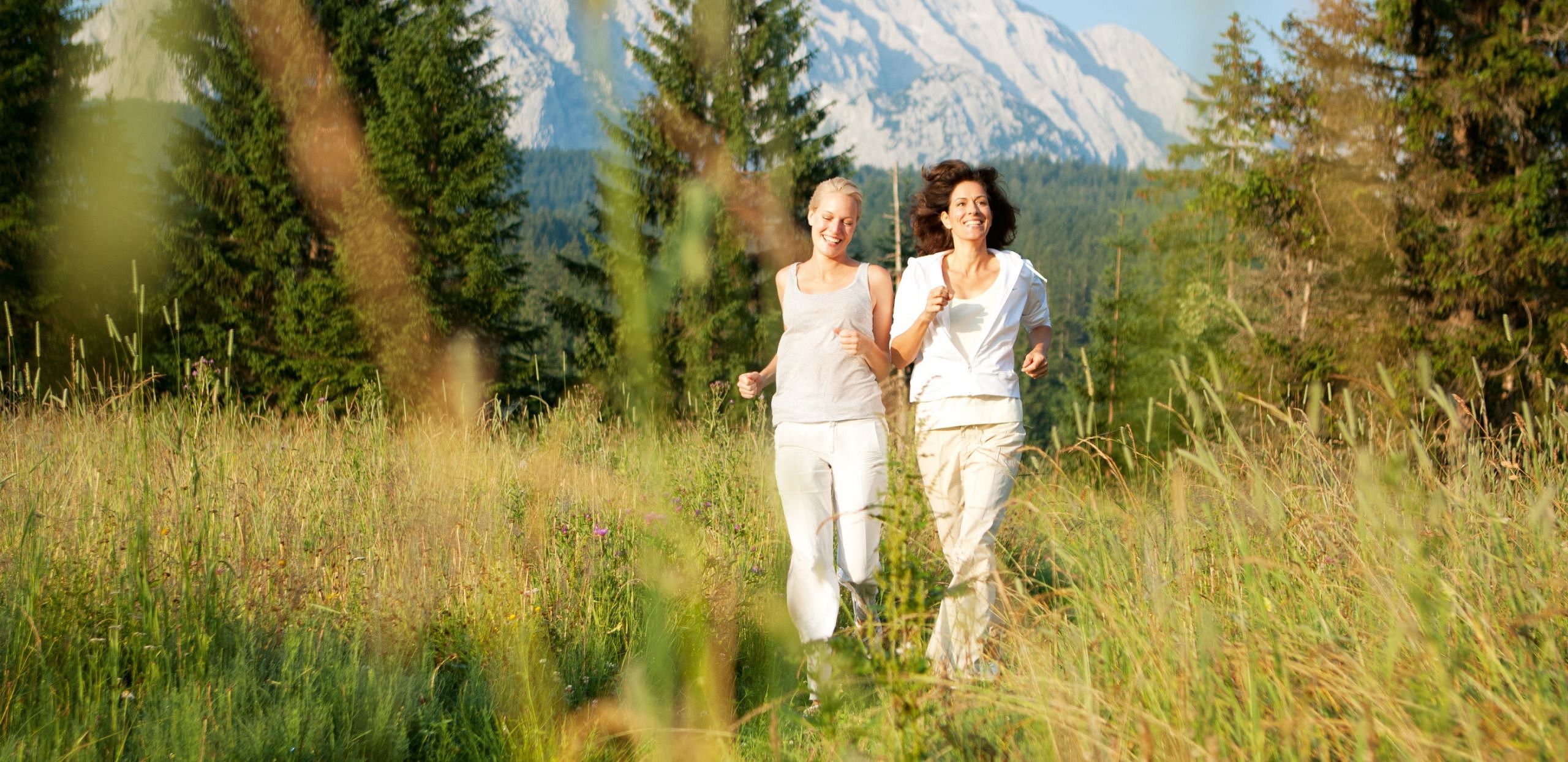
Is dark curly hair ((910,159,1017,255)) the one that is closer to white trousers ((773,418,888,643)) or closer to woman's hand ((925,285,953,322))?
woman's hand ((925,285,953,322))

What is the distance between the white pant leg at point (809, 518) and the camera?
3.54 metres

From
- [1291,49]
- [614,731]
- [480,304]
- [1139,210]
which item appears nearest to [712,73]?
[480,304]

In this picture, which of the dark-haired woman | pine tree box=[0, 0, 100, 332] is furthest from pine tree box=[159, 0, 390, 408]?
the dark-haired woman

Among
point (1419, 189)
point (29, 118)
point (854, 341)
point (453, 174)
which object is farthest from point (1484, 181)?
point (29, 118)

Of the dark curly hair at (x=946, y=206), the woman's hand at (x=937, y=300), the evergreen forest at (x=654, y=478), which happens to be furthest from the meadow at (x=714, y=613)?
the dark curly hair at (x=946, y=206)

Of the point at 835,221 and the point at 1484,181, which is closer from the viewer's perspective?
the point at 835,221

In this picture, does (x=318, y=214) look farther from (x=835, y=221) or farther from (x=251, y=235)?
(x=835, y=221)

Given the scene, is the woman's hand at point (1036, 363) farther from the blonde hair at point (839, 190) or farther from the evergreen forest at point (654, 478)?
the blonde hair at point (839, 190)

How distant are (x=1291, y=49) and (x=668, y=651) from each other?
14351 mm

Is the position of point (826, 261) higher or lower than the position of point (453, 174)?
lower

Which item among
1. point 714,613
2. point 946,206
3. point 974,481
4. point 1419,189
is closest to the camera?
point 974,481

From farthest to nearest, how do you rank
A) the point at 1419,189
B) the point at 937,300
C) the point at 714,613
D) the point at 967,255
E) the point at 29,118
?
the point at 29,118 → the point at 1419,189 → the point at 714,613 → the point at 967,255 → the point at 937,300

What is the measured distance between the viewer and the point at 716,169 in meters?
19.4

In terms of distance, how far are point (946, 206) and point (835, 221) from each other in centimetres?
57
